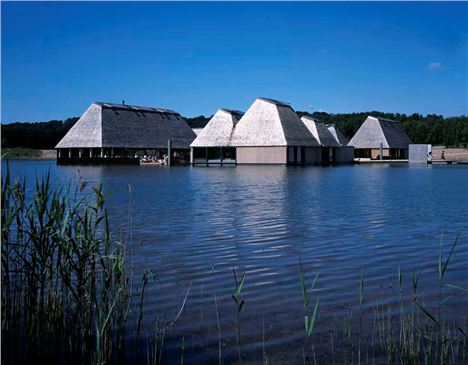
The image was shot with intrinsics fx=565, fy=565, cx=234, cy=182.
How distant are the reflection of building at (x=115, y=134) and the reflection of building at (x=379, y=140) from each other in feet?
69.9

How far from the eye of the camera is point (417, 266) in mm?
8305

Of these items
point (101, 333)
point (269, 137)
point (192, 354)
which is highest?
point (269, 137)

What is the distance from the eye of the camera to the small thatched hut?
159 feet

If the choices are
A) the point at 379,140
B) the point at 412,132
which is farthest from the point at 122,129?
the point at 412,132

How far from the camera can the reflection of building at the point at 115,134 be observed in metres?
55.6

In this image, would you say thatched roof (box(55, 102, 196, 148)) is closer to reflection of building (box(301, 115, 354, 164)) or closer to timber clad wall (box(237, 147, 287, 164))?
timber clad wall (box(237, 147, 287, 164))

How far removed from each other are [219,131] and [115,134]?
38.5 feet

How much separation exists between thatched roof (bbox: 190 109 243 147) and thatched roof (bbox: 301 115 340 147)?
8.29 metres

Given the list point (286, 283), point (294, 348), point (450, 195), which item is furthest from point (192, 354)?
point (450, 195)

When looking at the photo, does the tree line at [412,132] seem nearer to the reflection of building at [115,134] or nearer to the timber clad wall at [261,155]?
the reflection of building at [115,134]

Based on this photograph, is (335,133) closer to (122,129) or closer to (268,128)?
(268,128)

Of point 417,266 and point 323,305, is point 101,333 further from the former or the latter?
point 417,266

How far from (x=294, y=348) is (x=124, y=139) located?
53957 mm

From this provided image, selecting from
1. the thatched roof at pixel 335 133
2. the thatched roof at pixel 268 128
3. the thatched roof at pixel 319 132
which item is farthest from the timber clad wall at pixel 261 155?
the thatched roof at pixel 335 133
